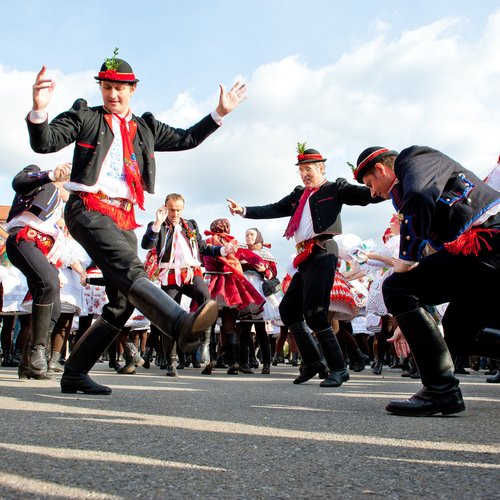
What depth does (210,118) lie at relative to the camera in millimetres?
4758

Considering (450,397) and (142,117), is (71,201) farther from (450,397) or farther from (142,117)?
(450,397)

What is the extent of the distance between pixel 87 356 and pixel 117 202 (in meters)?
1.11

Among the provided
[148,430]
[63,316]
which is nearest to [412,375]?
[63,316]

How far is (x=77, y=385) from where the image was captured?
464 cm

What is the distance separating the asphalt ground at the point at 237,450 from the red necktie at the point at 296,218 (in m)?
2.59

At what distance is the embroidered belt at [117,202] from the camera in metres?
4.25

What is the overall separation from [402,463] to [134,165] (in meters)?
2.82

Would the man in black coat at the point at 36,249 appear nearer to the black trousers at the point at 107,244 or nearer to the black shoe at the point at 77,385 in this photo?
the black shoe at the point at 77,385

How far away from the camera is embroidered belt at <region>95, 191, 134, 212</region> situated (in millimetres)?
4250

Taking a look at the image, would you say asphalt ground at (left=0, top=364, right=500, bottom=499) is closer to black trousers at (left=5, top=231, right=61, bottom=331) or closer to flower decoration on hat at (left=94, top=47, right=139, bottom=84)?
black trousers at (left=5, top=231, right=61, bottom=331)

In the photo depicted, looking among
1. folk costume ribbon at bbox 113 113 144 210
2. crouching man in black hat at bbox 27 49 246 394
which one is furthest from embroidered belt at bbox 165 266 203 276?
folk costume ribbon at bbox 113 113 144 210

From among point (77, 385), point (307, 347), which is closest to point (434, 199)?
point (77, 385)

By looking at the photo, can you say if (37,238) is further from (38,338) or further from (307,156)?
(307,156)

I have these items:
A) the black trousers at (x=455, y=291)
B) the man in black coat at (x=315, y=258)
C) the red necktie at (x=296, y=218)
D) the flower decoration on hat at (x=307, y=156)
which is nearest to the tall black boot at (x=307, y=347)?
the man in black coat at (x=315, y=258)
